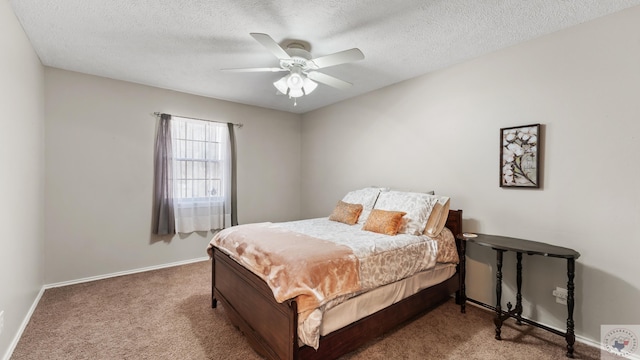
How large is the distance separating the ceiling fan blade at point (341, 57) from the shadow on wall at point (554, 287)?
2.28m

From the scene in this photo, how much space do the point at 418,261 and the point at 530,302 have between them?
1.11 meters

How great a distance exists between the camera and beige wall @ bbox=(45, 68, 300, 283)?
3242 mm

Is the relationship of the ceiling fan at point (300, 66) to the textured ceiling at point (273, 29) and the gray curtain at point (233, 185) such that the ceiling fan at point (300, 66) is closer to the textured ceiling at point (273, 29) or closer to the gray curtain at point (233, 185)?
the textured ceiling at point (273, 29)

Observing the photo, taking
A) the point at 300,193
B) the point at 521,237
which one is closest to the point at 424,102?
the point at 521,237

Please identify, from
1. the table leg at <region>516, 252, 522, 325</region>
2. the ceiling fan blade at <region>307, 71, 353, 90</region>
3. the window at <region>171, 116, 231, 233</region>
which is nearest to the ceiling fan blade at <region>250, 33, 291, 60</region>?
the ceiling fan blade at <region>307, 71, 353, 90</region>

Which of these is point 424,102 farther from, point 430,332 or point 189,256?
point 189,256

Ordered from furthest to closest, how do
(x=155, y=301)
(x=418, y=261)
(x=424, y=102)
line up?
(x=424, y=102), (x=155, y=301), (x=418, y=261)

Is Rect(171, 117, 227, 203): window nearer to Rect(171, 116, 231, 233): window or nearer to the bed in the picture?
Rect(171, 116, 231, 233): window

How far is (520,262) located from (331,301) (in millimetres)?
1770

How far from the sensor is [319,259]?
1.86 m

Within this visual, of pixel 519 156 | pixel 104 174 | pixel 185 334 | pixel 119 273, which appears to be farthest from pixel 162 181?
pixel 519 156

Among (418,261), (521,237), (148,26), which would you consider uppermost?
(148,26)

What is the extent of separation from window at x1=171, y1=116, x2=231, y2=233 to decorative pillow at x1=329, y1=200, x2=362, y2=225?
6.54ft

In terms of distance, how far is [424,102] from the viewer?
3.32 m
